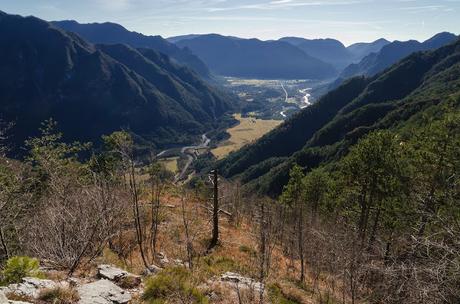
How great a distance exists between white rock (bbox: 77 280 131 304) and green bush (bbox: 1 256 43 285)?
60.7 inches

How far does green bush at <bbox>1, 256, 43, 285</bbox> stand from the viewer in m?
11.2

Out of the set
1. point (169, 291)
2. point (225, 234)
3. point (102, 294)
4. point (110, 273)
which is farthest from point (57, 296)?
point (225, 234)

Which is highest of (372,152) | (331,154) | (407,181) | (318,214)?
(372,152)

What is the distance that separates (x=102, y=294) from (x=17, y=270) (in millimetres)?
2553

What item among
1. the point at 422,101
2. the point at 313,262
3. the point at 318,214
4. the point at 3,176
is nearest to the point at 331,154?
the point at 422,101

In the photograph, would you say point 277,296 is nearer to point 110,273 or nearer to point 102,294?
point 110,273

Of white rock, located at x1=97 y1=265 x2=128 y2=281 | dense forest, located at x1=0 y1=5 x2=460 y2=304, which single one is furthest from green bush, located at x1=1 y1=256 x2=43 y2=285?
white rock, located at x1=97 y1=265 x2=128 y2=281

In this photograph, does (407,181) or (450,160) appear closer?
(450,160)

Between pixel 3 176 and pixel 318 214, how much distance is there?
110ft

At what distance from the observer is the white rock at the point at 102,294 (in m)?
11.1

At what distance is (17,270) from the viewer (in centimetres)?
1134

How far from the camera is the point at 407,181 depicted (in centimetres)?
3009

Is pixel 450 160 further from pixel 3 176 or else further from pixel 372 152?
pixel 3 176

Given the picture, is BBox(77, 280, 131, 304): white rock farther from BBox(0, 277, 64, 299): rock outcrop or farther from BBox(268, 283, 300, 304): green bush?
BBox(268, 283, 300, 304): green bush
